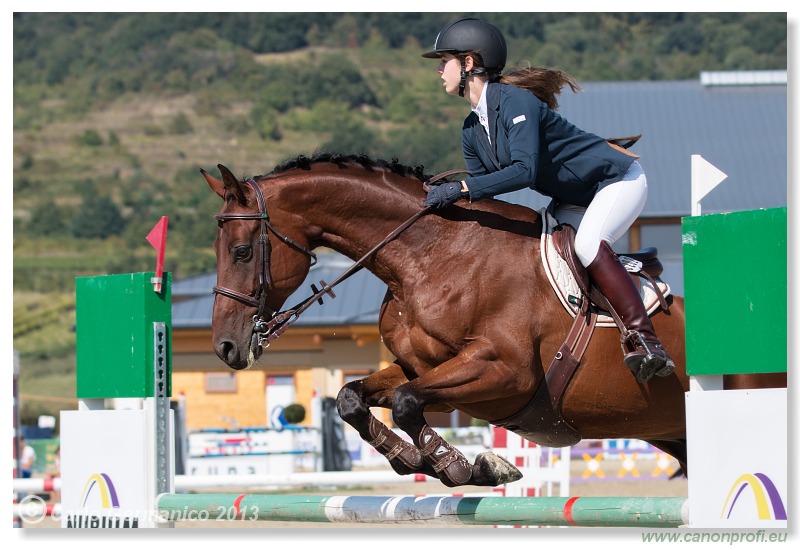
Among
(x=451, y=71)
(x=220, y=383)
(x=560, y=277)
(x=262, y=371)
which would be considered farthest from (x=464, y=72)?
(x=220, y=383)

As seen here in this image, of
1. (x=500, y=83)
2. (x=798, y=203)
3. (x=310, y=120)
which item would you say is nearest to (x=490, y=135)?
(x=500, y=83)

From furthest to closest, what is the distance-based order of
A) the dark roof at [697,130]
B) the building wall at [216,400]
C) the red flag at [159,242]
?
the building wall at [216,400]
the dark roof at [697,130]
the red flag at [159,242]

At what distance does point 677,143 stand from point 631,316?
1876 centimetres

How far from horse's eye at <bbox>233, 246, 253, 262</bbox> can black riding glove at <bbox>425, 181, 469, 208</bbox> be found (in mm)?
720

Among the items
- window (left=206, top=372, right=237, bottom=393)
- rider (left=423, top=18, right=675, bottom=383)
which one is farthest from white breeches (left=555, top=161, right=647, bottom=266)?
window (left=206, top=372, right=237, bottom=393)

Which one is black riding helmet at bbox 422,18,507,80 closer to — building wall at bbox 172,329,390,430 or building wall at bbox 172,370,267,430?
building wall at bbox 172,329,390,430

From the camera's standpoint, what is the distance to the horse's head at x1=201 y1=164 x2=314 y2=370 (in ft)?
14.6

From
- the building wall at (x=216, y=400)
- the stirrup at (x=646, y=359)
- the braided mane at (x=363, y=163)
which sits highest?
the braided mane at (x=363, y=163)

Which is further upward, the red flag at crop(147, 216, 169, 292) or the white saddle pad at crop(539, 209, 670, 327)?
the red flag at crop(147, 216, 169, 292)

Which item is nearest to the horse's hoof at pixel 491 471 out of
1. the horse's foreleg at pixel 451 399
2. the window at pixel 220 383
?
the horse's foreleg at pixel 451 399

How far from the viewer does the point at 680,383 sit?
468 centimetres

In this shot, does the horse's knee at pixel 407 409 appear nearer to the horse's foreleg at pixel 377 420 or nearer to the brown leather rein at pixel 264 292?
the horse's foreleg at pixel 377 420

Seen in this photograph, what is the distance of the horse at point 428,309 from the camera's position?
4.36 m

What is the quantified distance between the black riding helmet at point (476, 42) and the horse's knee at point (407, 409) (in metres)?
1.27
